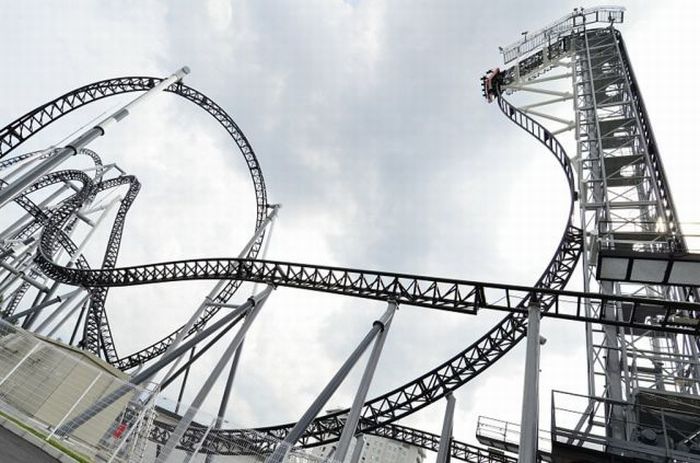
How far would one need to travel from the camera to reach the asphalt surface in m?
5.91

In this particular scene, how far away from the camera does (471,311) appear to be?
10.4 metres

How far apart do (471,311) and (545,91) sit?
13.9 meters

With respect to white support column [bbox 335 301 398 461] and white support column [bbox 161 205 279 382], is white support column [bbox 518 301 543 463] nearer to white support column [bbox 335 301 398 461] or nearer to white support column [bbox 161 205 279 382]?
white support column [bbox 335 301 398 461]

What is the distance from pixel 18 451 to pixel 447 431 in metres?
10.1

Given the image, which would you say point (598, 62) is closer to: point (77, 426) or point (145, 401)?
point (145, 401)

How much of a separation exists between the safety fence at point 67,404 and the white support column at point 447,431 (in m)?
7.97

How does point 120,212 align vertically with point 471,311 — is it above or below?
above

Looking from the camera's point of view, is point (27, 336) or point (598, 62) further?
point (598, 62)

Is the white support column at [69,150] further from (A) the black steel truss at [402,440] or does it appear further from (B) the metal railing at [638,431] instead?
(B) the metal railing at [638,431]

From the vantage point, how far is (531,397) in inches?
296

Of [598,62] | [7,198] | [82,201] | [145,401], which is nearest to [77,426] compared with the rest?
[145,401]

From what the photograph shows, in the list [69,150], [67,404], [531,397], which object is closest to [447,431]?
[531,397]

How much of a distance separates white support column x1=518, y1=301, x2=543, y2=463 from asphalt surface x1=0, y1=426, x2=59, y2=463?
7989 mm

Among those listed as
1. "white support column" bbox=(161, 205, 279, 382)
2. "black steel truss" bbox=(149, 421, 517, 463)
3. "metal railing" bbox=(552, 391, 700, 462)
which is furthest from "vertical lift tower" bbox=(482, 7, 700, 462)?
"white support column" bbox=(161, 205, 279, 382)
